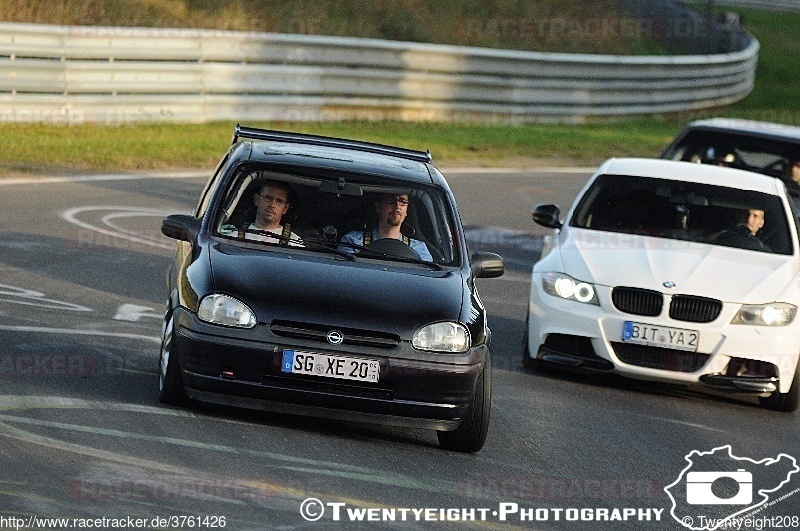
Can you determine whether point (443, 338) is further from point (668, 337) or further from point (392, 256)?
point (668, 337)

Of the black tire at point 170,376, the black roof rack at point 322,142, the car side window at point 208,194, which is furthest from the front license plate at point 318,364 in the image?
the black roof rack at point 322,142

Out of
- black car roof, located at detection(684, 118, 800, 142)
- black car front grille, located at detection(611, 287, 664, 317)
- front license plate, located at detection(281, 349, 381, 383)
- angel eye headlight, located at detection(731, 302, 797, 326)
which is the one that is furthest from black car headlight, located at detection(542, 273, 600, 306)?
black car roof, located at detection(684, 118, 800, 142)

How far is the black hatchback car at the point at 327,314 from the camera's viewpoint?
802 centimetres

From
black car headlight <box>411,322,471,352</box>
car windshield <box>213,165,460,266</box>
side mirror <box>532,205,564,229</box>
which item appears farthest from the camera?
side mirror <box>532,205,564,229</box>

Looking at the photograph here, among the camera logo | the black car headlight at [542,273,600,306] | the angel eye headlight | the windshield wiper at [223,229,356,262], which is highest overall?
the windshield wiper at [223,229,356,262]

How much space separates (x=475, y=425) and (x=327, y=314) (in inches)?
38.8

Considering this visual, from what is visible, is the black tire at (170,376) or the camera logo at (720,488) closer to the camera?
the camera logo at (720,488)

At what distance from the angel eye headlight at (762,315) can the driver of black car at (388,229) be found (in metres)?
2.53

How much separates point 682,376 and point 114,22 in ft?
63.3

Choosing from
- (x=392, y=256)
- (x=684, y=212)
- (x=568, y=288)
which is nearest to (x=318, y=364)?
(x=392, y=256)

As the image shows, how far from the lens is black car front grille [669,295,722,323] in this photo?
1060 centimetres

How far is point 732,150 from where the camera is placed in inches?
674

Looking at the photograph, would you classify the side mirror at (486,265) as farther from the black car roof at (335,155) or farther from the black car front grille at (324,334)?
the black car front grille at (324,334)

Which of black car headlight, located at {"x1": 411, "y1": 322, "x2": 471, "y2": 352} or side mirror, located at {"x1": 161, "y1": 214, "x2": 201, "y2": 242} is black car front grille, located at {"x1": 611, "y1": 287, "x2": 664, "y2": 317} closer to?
black car headlight, located at {"x1": 411, "y1": 322, "x2": 471, "y2": 352}
